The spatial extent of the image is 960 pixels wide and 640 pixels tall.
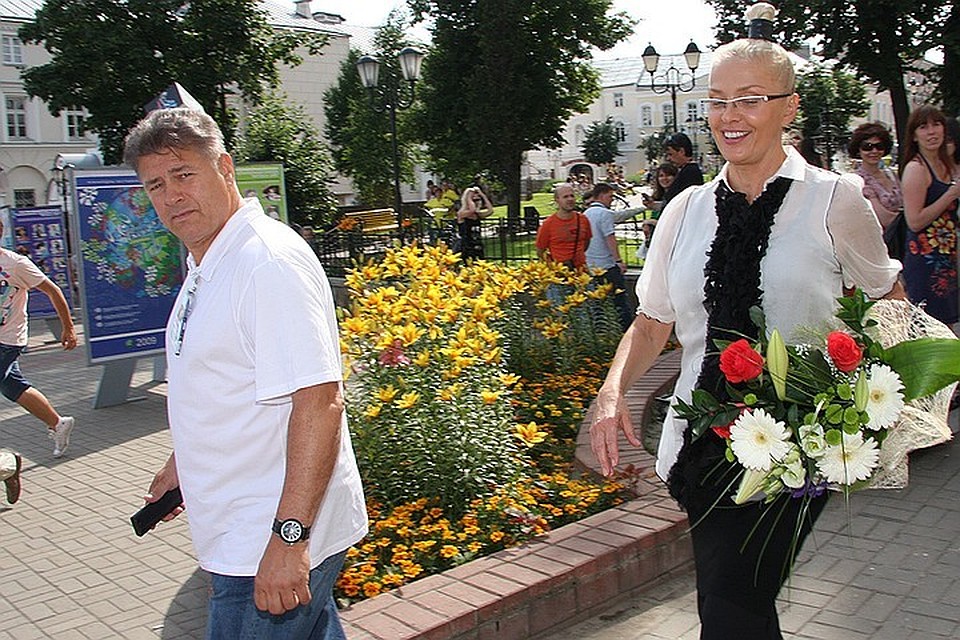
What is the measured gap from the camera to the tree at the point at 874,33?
776 inches

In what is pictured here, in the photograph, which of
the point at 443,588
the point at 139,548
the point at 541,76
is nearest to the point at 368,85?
the point at 541,76

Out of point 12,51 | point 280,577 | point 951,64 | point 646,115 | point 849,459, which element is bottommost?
point 280,577

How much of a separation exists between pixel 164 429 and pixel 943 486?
6127mm

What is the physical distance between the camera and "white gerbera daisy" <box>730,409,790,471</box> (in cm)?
229

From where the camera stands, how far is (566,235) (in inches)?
392

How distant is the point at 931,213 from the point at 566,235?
13.8 ft

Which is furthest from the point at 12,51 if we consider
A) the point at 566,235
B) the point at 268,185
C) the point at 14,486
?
the point at 14,486

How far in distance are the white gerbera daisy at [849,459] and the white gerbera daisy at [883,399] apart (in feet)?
0.15

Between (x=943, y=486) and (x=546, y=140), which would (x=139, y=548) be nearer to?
(x=943, y=486)

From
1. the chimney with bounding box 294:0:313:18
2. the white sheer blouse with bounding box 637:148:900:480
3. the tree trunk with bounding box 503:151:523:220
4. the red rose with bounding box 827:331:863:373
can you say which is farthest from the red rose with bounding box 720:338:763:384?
the chimney with bounding box 294:0:313:18

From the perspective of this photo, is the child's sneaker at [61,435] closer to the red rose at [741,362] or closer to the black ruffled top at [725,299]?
the black ruffled top at [725,299]

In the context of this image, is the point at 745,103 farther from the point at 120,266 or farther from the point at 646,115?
the point at 646,115

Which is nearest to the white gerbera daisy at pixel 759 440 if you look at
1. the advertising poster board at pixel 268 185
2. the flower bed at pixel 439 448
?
the flower bed at pixel 439 448

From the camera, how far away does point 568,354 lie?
7.40 metres
